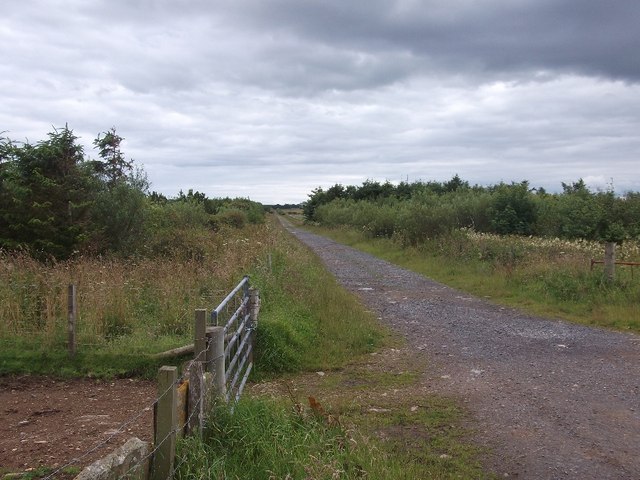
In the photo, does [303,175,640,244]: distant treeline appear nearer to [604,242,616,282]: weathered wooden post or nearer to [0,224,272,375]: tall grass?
[604,242,616,282]: weathered wooden post

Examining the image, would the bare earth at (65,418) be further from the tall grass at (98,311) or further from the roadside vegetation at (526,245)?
the roadside vegetation at (526,245)

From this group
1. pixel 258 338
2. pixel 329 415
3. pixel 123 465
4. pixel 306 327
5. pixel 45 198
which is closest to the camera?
pixel 123 465

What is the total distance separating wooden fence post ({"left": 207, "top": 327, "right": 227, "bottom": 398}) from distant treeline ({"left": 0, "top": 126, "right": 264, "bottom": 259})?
892 cm

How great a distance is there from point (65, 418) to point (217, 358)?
7.05ft

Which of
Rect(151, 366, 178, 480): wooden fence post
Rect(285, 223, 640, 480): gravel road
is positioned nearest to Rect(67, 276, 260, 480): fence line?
Rect(151, 366, 178, 480): wooden fence post

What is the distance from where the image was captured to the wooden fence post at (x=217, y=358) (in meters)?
4.50

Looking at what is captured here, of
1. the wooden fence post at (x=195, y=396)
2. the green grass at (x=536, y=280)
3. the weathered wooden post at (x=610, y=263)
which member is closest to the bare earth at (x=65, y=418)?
the wooden fence post at (x=195, y=396)

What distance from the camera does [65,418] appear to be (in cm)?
551

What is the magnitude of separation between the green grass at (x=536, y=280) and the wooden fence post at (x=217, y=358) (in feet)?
26.3

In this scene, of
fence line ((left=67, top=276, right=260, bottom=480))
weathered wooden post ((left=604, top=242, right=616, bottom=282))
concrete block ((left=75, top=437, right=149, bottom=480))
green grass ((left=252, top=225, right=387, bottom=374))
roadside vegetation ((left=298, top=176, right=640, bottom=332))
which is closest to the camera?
concrete block ((left=75, top=437, right=149, bottom=480))

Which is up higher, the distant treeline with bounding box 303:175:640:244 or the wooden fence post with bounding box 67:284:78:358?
the distant treeline with bounding box 303:175:640:244

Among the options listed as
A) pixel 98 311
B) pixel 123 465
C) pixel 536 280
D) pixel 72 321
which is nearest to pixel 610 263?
pixel 536 280

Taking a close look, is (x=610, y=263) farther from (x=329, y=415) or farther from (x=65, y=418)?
(x=65, y=418)

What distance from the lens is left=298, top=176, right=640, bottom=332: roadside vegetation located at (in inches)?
445
